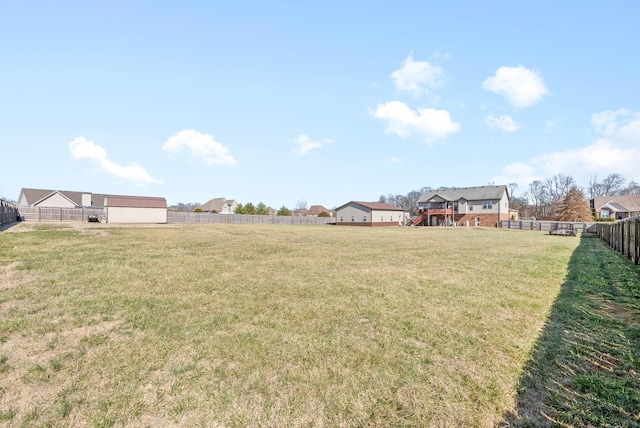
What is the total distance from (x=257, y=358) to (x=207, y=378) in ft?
1.93

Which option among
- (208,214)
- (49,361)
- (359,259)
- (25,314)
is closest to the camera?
(49,361)

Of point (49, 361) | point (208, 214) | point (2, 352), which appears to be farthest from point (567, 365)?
point (208, 214)

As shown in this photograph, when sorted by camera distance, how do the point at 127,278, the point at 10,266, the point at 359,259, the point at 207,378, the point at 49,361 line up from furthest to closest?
the point at 359,259 < the point at 10,266 < the point at 127,278 < the point at 49,361 < the point at 207,378

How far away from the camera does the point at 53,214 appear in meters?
35.5

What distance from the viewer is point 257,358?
351 cm

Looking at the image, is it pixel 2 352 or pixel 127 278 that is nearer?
pixel 2 352

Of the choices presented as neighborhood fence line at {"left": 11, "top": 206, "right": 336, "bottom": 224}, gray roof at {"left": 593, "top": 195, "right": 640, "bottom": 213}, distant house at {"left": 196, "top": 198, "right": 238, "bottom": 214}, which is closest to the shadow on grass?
neighborhood fence line at {"left": 11, "top": 206, "right": 336, "bottom": 224}

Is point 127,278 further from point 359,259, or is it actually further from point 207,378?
point 359,259

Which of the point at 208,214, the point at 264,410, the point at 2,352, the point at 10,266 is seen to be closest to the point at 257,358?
the point at 264,410

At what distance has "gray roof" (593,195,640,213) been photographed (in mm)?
53344

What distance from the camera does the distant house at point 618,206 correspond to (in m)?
53.3

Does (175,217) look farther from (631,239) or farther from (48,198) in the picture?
(631,239)

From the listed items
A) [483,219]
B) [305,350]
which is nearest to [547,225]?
[483,219]

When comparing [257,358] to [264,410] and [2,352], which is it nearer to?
[264,410]
